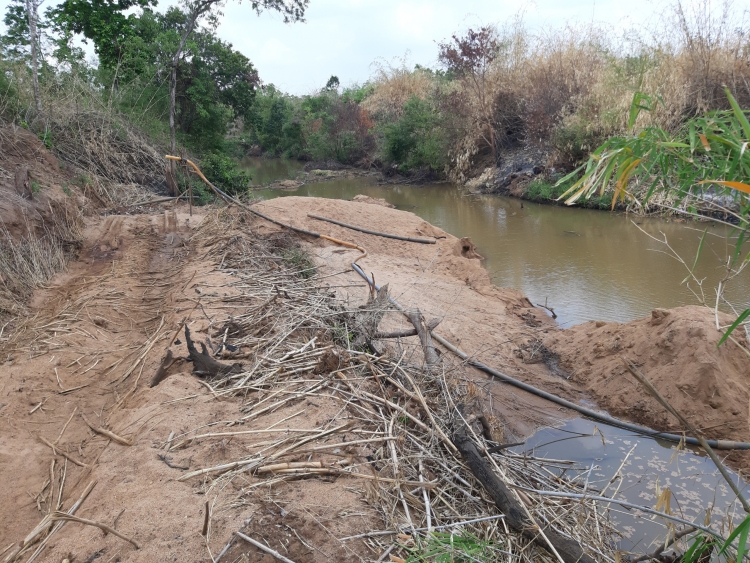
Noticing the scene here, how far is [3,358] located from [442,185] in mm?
15688

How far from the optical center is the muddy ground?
2193mm

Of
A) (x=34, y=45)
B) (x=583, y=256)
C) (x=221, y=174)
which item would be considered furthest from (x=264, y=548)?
(x=221, y=174)

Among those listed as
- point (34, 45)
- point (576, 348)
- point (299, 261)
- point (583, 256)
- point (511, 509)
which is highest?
point (34, 45)

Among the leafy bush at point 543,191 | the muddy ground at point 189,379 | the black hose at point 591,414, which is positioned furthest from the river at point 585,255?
the black hose at point 591,414

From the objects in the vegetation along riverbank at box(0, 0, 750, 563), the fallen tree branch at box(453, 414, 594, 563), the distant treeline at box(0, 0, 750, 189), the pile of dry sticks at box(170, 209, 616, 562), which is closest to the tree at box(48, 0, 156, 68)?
the distant treeline at box(0, 0, 750, 189)

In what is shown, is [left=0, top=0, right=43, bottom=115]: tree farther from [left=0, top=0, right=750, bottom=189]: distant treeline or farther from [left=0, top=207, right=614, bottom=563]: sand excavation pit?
[left=0, top=207, right=614, bottom=563]: sand excavation pit

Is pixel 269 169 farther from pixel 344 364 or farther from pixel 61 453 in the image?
pixel 61 453

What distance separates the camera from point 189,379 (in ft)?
11.3

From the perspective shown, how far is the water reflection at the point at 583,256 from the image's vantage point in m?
6.91

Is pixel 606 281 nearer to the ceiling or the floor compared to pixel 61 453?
nearer to the floor

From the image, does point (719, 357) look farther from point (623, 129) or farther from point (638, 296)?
point (623, 129)

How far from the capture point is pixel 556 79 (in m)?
16.3

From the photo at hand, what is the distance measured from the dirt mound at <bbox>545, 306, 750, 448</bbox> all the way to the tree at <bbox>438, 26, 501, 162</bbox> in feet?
44.3

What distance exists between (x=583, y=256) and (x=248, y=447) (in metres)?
7.87
